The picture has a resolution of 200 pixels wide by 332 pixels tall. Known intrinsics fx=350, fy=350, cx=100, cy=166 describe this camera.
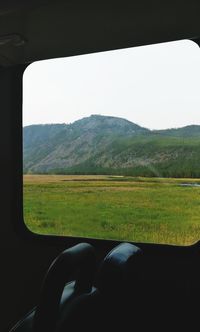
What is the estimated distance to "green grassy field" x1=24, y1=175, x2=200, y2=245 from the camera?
174 cm

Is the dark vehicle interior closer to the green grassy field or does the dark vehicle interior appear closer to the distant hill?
the green grassy field

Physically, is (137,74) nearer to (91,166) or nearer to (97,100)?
(97,100)

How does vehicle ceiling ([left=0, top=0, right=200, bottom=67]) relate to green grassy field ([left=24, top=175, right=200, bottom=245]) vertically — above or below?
above

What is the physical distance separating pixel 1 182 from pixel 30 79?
0.63 metres

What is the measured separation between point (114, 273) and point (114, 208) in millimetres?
988

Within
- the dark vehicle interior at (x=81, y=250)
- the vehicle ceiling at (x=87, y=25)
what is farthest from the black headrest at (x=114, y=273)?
the vehicle ceiling at (x=87, y=25)

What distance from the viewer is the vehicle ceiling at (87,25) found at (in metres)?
1.38

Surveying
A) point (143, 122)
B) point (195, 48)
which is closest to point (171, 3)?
point (195, 48)

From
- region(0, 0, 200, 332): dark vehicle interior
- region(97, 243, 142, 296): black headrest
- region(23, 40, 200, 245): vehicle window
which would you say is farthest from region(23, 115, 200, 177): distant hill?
region(97, 243, 142, 296): black headrest

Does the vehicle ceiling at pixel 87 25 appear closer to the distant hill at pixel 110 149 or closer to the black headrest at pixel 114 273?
the distant hill at pixel 110 149

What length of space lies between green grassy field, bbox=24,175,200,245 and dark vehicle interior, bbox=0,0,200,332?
54 millimetres

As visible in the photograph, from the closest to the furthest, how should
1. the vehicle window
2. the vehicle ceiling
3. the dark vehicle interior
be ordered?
the dark vehicle interior < the vehicle ceiling < the vehicle window

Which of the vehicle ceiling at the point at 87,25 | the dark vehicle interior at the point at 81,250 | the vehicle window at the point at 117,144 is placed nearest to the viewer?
the dark vehicle interior at the point at 81,250

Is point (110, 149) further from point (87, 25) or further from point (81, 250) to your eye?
point (81, 250)
